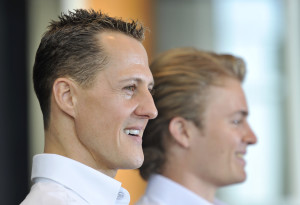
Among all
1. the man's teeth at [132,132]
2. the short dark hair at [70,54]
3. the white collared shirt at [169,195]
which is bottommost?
the white collared shirt at [169,195]

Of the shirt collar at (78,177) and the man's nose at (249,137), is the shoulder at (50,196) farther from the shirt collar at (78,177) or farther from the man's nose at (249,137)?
the man's nose at (249,137)

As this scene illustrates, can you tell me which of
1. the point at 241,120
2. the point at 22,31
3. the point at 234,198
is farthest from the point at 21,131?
the point at 234,198

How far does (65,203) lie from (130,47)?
46 cm

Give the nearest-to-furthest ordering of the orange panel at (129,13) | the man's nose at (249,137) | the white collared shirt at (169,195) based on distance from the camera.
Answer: the white collared shirt at (169,195) → the man's nose at (249,137) → the orange panel at (129,13)

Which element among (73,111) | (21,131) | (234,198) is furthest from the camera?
(234,198)

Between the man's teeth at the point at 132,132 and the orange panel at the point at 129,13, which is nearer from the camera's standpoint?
the man's teeth at the point at 132,132

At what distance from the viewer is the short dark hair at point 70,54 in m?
1.47

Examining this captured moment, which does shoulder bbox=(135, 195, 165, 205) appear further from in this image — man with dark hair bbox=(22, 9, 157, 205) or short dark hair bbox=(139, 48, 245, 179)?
man with dark hair bbox=(22, 9, 157, 205)

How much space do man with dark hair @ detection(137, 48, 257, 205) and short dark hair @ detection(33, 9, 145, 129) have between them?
70 centimetres

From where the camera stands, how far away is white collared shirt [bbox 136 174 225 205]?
2.12 metres

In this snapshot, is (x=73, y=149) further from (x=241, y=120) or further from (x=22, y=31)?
(x=22, y=31)

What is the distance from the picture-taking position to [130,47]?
1.55m

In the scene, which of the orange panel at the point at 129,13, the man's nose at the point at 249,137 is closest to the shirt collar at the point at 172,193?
the man's nose at the point at 249,137

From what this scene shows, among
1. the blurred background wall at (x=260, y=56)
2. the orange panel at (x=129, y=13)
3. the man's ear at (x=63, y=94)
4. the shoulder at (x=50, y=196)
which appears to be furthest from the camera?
the blurred background wall at (x=260, y=56)
